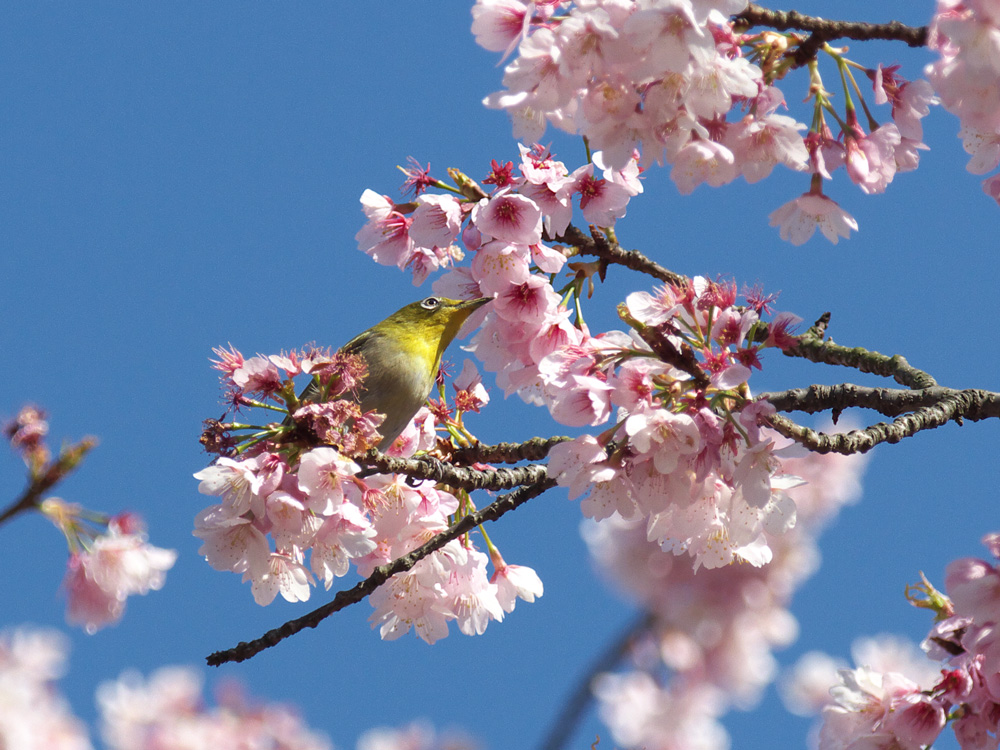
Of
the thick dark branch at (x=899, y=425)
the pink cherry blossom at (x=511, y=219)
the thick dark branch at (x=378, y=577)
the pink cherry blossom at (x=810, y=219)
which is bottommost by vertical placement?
the thick dark branch at (x=378, y=577)

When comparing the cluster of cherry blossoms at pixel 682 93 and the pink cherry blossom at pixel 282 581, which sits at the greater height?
the cluster of cherry blossoms at pixel 682 93

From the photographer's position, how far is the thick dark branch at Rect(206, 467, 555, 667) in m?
3.09

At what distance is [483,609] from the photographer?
3.87 m

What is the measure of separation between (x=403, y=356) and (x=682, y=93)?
2235mm

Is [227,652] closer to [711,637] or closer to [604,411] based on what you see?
[604,411]

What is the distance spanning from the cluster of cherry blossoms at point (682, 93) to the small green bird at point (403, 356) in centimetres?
116

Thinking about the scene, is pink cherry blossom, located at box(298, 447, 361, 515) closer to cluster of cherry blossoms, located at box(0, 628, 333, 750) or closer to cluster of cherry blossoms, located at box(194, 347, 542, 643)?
cluster of cherry blossoms, located at box(194, 347, 542, 643)

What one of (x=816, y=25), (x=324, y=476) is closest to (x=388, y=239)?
(x=324, y=476)

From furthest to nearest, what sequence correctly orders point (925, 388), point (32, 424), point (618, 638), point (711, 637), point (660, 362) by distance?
point (711, 637) < point (618, 638) < point (925, 388) < point (32, 424) < point (660, 362)

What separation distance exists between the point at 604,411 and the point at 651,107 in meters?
0.86

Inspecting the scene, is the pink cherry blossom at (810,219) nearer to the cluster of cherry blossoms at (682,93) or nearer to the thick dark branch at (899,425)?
the cluster of cherry blossoms at (682,93)

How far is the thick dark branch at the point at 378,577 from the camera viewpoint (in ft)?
10.2

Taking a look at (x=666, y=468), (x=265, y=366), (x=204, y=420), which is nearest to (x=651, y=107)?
(x=666, y=468)

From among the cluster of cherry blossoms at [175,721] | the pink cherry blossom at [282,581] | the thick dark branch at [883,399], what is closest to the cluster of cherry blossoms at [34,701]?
the cluster of cherry blossoms at [175,721]
